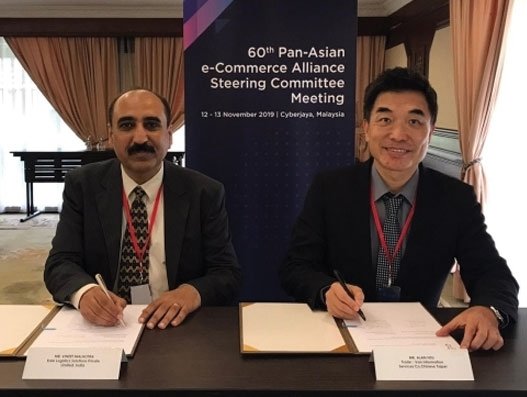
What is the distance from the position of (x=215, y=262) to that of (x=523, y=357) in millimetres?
1002

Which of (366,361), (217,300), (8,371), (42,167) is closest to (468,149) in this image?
(217,300)

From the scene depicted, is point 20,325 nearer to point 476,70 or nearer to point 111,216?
point 111,216

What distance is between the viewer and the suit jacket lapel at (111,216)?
1.89m

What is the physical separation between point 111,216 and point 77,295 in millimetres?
405

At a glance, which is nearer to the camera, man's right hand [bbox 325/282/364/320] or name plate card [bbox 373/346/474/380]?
name plate card [bbox 373/346/474/380]

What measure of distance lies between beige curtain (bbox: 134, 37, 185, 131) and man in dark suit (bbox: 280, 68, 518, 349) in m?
5.91

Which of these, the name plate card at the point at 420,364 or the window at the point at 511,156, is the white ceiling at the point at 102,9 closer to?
the window at the point at 511,156

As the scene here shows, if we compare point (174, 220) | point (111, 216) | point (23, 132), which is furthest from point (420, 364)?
point (23, 132)

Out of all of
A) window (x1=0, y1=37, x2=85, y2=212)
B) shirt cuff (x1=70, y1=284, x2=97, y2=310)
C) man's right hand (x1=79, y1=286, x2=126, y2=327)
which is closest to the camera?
man's right hand (x1=79, y1=286, x2=126, y2=327)

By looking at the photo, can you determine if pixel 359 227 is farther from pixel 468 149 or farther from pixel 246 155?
pixel 468 149

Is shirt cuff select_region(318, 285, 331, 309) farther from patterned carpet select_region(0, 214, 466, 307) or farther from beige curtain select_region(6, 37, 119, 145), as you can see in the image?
beige curtain select_region(6, 37, 119, 145)

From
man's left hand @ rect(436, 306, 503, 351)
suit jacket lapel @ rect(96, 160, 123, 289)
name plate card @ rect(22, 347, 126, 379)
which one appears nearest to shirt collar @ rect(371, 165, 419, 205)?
man's left hand @ rect(436, 306, 503, 351)

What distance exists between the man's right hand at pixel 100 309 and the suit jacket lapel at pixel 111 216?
0.39 meters

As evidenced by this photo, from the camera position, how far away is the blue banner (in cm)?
261
